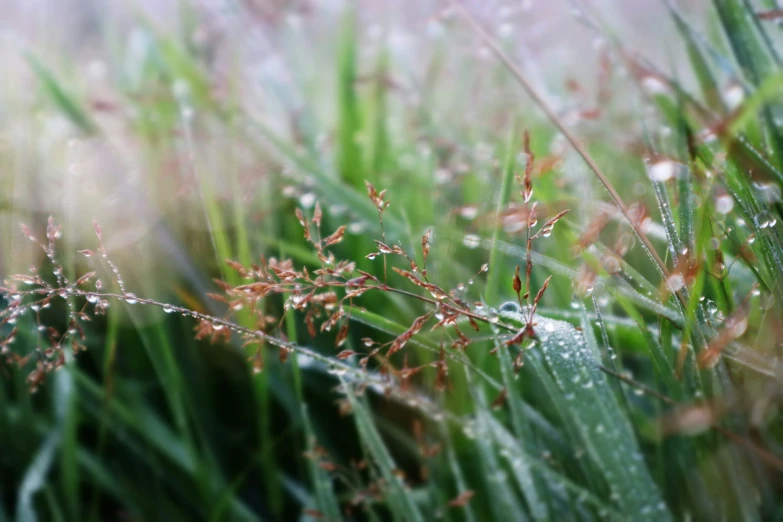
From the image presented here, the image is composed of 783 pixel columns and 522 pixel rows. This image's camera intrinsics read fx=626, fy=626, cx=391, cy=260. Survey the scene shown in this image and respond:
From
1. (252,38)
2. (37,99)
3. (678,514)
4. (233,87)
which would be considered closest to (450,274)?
(678,514)

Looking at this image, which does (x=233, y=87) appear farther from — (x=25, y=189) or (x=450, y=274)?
(x=450, y=274)

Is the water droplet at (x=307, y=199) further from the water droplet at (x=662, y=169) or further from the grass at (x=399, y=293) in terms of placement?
the water droplet at (x=662, y=169)

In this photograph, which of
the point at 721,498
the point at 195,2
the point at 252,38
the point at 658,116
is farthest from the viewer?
the point at 195,2

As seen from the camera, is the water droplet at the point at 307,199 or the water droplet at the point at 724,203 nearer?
the water droplet at the point at 724,203

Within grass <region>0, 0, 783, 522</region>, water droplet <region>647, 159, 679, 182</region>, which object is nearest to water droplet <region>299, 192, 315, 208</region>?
grass <region>0, 0, 783, 522</region>

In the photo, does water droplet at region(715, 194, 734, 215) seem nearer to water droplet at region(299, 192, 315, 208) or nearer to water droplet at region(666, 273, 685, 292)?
water droplet at region(666, 273, 685, 292)

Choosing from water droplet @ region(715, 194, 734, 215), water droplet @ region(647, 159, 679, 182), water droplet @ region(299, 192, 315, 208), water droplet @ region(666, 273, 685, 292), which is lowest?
water droplet @ region(666, 273, 685, 292)

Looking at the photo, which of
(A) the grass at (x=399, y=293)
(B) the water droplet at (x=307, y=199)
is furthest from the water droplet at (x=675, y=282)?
(B) the water droplet at (x=307, y=199)

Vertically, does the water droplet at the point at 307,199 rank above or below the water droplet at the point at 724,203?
above
